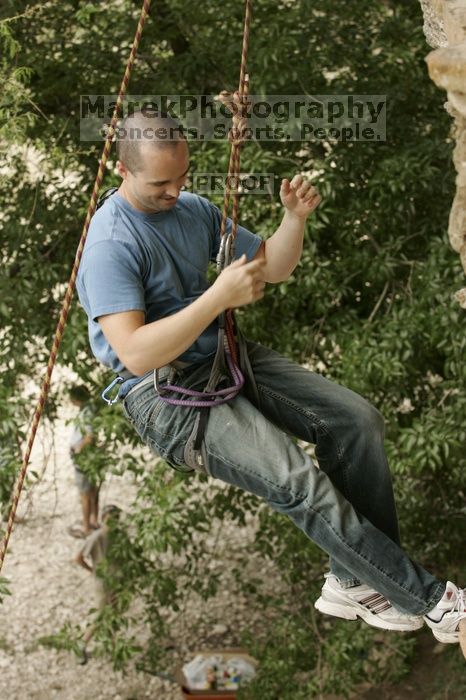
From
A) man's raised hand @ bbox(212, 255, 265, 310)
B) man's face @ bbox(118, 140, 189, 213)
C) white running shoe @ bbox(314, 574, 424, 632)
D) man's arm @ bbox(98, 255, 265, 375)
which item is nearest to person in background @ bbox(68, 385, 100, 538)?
white running shoe @ bbox(314, 574, 424, 632)

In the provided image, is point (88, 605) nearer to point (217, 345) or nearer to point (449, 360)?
point (449, 360)

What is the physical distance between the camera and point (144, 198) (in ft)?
8.61

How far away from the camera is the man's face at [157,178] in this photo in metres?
2.53

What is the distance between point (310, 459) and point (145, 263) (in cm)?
62

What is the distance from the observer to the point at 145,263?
2627mm

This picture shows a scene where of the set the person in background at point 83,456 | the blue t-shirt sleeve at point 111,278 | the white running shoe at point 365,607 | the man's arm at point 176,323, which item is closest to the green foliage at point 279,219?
the person in background at point 83,456

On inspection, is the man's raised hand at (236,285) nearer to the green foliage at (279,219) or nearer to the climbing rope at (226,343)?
the climbing rope at (226,343)

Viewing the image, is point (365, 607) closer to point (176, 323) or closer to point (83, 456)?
point (176, 323)

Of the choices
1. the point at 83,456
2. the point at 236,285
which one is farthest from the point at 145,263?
the point at 83,456

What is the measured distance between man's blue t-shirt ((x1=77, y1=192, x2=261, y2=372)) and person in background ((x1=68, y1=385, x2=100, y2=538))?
2.33 m

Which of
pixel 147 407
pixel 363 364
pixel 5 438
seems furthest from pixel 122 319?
pixel 5 438

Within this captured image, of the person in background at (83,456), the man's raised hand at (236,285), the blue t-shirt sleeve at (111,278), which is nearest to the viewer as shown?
the man's raised hand at (236,285)

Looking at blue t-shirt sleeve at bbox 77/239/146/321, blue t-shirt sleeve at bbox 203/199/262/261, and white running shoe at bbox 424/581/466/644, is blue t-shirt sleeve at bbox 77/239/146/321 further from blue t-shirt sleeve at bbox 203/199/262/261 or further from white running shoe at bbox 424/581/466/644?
white running shoe at bbox 424/581/466/644

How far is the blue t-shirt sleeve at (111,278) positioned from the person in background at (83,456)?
251 centimetres
